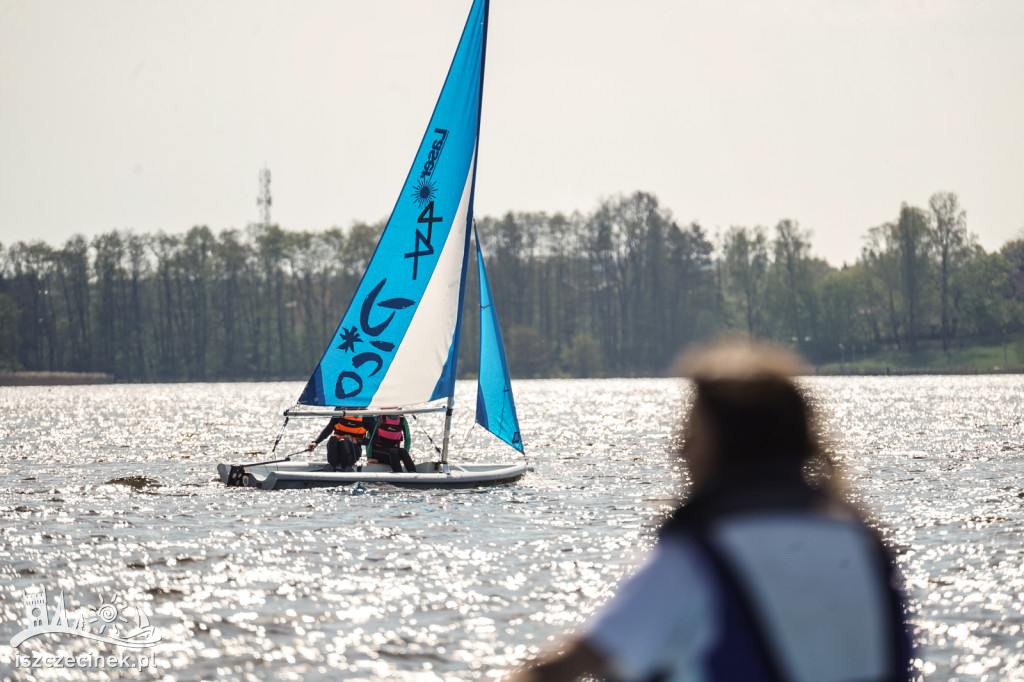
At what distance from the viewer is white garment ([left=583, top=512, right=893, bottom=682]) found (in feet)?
8.02

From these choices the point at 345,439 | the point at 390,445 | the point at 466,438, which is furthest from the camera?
the point at 466,438

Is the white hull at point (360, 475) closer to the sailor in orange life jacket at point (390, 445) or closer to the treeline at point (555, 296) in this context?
the sailor in orange life jacket at point (390, 445)

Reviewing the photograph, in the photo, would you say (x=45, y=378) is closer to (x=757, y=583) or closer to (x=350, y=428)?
(x=350, y=428)

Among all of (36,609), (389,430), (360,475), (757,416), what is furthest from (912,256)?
(757,416)

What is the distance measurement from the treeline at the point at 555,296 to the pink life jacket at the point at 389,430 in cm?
9083

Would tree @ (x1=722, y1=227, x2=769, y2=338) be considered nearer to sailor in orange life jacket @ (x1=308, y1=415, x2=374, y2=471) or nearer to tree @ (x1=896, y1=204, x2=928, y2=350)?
tree @ (x1=896, y1=204, x2=928, y2=350)

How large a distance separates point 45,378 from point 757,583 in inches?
4391

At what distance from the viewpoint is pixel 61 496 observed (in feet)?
62.2

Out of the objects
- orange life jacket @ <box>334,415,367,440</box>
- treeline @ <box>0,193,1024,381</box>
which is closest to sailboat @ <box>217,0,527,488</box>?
orange life jacket @ <box>334,415,367,440</box>

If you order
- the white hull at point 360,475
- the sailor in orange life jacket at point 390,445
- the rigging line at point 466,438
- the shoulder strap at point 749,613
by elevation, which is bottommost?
the rigging line at point 466,438

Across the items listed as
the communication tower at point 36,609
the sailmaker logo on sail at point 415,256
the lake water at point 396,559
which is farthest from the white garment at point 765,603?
the sailmaker logo on sail at point 415,256

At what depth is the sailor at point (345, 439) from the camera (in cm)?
1805

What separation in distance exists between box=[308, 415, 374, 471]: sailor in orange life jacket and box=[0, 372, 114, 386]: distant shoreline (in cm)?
9309

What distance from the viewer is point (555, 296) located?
393ft
